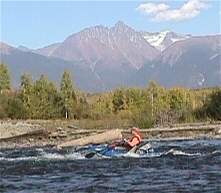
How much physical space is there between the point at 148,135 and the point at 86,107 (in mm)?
36111

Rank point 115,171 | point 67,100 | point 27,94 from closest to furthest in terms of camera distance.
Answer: point 115,171
point 67,100
point 27,94

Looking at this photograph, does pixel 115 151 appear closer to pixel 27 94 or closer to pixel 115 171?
pixel 115 171

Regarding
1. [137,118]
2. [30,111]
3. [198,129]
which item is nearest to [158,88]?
[30,111]

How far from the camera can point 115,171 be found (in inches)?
1104

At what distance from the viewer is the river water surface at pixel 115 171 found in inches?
908

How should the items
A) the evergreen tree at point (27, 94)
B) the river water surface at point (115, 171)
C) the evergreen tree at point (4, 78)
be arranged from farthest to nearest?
1. the evergreen tree at point (4, 78)
2. the evergreen tree at point (27, 94)
3. the river water surface at point (115, 171)

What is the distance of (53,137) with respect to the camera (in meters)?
49.4

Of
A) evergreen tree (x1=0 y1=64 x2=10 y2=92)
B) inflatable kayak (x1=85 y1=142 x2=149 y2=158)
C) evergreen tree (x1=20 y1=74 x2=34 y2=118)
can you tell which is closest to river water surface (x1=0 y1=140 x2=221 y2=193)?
inflatable kayak (x1=85 y1=142 x2=149 y2=158)

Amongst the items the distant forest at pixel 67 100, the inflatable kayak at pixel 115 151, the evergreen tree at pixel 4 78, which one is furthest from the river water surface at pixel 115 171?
the evergreen tree at pixel 4 78

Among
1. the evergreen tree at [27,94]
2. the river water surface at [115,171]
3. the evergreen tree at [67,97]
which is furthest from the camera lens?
the evergreen tree at [67,97]

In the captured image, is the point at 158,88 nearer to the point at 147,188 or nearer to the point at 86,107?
the point at 86,107

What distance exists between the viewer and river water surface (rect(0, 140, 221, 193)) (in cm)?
2306

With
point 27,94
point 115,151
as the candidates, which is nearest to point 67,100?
point 27,94

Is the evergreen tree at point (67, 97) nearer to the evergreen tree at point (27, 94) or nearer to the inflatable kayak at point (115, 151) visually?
the evergreen tree at point (27, 94)
